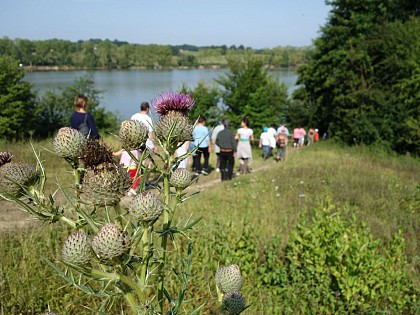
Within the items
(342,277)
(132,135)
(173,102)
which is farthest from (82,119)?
(132,135)

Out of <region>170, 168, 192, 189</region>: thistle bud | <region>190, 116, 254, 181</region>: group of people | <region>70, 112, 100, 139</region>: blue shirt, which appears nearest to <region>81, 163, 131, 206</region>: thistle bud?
<region>170, 168, 192, 189</region>: thistle bud

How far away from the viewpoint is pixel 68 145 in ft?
4.92

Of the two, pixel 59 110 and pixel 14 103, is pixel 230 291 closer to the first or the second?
pixel 14 103

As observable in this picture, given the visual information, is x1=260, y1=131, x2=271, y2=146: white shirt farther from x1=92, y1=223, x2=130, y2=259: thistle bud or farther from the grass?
x1=92, y1=223, x2=130, y2=259: thistle bud

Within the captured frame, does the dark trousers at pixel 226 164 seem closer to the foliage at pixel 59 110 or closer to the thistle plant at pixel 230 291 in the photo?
the thistle plant at pixel 230 291

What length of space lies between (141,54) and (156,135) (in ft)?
440

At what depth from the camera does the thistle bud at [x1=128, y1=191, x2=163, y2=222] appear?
1386mm

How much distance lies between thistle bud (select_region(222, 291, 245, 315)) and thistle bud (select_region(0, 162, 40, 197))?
2.97 feet

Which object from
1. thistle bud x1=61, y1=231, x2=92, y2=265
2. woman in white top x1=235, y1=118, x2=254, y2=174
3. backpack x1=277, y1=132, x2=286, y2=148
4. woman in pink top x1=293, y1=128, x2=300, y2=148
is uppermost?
thistle bud x1=61, y1=231, x2=92, y2=265

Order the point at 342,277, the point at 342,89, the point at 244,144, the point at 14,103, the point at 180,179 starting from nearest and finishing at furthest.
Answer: the point at 180,179 → the point at 342,277 → the point at 244,144 → the point at 14,103 → the point at 342,89

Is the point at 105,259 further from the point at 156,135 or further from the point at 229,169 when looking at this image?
the point at 229,169

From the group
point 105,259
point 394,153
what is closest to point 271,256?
point 105,259

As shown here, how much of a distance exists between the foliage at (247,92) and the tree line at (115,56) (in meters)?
59.6

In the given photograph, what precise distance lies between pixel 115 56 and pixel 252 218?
121158mm
